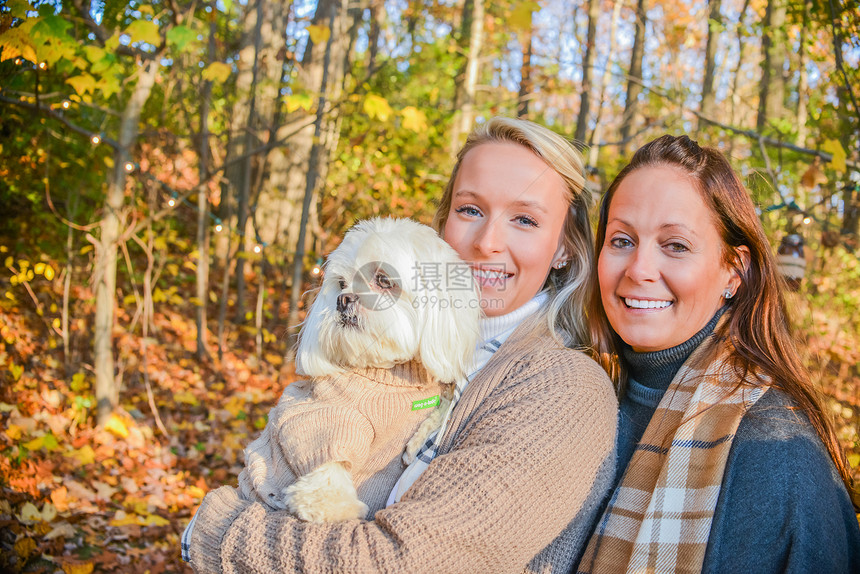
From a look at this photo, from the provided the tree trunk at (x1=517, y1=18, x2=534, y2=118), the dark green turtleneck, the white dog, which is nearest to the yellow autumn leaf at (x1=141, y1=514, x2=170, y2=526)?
the white dog

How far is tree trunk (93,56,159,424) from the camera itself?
4051mm

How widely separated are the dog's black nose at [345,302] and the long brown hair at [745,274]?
1032 millimetres

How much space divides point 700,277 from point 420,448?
1.02m

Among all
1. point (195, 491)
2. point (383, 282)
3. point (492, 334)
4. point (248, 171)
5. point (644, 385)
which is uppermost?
point (248, 171)

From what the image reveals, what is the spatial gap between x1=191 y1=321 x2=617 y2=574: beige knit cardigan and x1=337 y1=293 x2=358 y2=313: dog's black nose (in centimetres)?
49

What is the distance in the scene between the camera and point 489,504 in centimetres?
145

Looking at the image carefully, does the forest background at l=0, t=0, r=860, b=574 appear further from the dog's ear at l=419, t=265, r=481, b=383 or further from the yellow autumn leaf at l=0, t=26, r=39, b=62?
the dog's ear at l=419, t=265, r=481, b=383

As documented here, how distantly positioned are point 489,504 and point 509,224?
1.03 metres

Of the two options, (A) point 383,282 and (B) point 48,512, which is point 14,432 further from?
(A) point 383,282

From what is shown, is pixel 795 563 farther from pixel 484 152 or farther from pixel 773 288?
pixel 484 152

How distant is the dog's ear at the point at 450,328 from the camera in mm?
1945

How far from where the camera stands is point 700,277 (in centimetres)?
182

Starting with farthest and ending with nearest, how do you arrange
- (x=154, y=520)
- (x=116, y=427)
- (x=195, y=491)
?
(x=116, y=427) → (x=195, y=491) → (x=154, y=520)

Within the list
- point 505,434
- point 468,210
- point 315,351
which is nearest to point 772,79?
point 468,210
